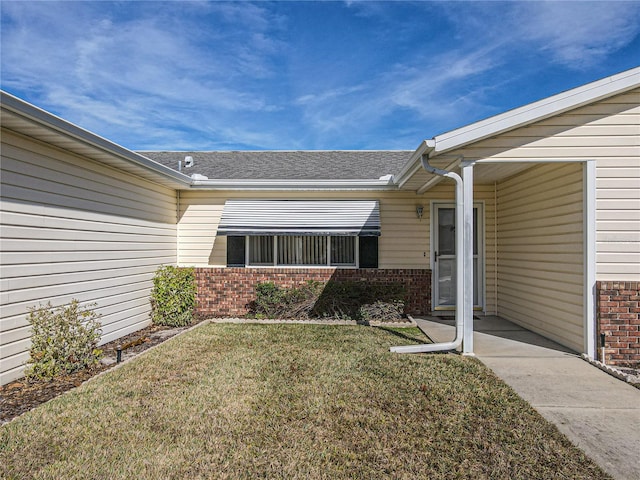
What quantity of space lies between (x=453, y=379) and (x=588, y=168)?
3427 millimetres

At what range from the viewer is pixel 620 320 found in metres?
5.25

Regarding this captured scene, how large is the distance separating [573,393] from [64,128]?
6539 millimetres

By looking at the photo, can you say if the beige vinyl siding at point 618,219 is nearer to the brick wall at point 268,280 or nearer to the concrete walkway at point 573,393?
A: the concrete walkway at point 573,393

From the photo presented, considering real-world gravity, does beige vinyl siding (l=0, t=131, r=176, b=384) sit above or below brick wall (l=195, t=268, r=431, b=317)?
above

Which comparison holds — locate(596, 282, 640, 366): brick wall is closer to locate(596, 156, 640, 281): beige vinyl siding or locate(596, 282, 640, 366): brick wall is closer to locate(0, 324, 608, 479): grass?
locate(596, 156, 640, 281): beige vinyl siding

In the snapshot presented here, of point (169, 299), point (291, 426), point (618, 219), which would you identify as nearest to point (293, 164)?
point (169, 299)

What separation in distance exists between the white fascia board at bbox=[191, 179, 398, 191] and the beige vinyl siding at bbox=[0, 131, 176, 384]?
112 centimetres

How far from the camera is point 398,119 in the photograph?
16.5m

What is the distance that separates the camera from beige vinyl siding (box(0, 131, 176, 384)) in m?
4.54

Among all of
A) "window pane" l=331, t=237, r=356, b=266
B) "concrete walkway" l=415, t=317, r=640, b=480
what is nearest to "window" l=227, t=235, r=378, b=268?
"window pane" l=331, t=237, r=356, b=266

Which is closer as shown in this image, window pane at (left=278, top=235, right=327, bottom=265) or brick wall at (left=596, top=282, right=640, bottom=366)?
brick wall at (left=596, top=282, right=640, bottom=366)

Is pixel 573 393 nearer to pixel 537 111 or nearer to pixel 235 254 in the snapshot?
pixel 537 111

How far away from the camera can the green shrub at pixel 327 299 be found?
27.2ft

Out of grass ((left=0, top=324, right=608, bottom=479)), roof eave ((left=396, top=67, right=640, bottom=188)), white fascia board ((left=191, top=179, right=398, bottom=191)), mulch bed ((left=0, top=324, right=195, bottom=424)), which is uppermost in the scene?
roof eave ((left=396, top=67, right=640, bottom=188))
